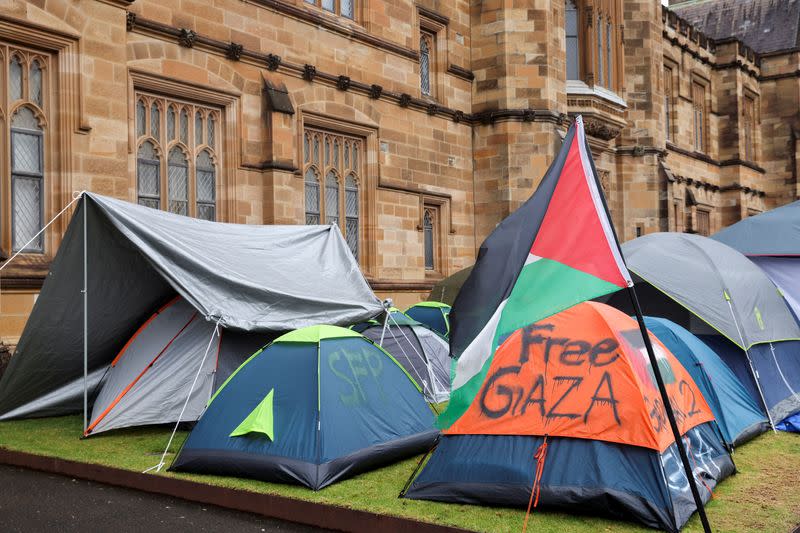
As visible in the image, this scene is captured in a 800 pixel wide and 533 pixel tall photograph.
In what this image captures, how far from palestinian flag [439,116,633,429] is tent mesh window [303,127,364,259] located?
10.8 m

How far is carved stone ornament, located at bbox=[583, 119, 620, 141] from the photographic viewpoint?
23.4 metres

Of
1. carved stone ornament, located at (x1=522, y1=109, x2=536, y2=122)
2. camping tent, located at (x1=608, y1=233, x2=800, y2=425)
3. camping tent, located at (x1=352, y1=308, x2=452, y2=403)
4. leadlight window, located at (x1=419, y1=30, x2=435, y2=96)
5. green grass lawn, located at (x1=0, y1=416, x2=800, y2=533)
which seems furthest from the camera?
carved stone ornament, located at (x1=522, y1=109, x2=536, y2=122)

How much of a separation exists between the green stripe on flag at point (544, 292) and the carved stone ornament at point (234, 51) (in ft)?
33.3

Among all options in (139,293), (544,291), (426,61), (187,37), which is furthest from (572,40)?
(544,291)

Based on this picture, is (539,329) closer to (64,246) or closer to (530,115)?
(64,246)

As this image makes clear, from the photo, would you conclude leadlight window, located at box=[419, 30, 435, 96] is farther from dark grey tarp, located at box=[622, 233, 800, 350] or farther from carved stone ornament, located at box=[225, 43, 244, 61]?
dark grey tarp, located at box=[622, 233, 800, 350]

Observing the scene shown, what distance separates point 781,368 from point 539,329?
5107mm

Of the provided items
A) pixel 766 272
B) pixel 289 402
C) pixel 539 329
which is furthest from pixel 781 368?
pixel 289 402

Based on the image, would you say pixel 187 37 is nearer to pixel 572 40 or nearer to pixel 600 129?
pixel 572 40

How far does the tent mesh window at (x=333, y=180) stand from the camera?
1677 centimetres

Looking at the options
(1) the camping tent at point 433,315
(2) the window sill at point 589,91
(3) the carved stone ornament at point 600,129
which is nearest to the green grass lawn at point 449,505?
(1) the camping tent at point 433,315

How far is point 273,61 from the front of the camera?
15.5m

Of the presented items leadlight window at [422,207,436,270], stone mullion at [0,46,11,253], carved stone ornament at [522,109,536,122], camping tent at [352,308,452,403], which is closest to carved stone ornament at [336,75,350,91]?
leadlight window at [422,207,436,270]

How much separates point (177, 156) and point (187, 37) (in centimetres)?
185
